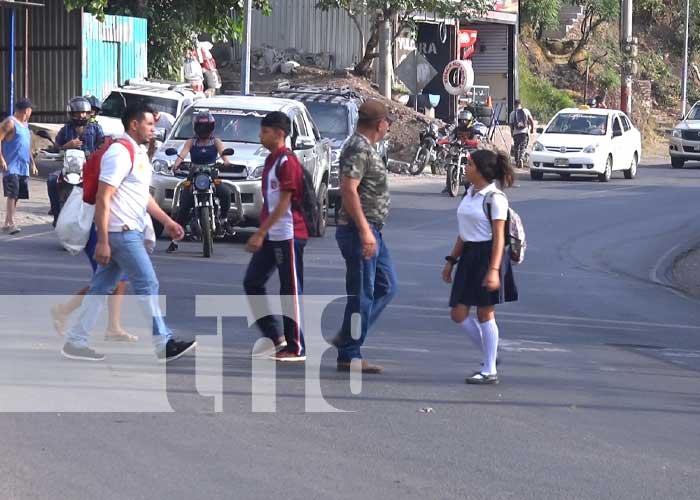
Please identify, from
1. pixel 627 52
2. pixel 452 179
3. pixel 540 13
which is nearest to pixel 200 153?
pixel 452 179

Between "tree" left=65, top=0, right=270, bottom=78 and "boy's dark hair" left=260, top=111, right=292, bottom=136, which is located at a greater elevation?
"tree" left=65, top=0, right=270, bottom=78

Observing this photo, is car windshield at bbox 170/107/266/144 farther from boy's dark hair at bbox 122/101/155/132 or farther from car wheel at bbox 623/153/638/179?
car wheel at bbox 623/153/638/179

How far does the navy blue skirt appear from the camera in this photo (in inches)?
337

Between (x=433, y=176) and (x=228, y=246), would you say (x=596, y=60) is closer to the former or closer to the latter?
(x=433, y=176)

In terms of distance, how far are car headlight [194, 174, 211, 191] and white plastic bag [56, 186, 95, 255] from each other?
616cm

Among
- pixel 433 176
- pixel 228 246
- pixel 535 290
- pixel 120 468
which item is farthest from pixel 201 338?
pixel 433 176

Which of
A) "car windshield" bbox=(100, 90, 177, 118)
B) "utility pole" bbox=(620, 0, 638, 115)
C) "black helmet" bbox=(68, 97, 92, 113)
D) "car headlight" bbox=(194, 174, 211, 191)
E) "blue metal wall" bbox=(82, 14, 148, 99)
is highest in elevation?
"utility pole" bbox=(620, 0, 638, 115)

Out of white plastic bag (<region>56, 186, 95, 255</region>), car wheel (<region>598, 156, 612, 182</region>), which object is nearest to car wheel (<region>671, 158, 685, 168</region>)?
car wheel (<region>598, 156, 612, 182</region>)

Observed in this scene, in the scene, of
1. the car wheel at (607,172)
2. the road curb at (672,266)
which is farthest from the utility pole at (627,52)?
the road curb at (672,266)

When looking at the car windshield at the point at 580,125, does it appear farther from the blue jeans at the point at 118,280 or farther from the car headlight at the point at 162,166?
the blue jeans at the point at 118,280

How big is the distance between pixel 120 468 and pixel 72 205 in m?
3.46

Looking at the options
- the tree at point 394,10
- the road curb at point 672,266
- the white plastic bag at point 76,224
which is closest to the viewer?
the white plastic bag at point 76,224

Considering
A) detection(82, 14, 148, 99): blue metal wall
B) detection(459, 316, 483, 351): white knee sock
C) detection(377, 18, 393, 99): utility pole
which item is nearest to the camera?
detection(459, 316, 483, 351): white knee sock

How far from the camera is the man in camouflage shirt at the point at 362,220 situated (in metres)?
8.51
